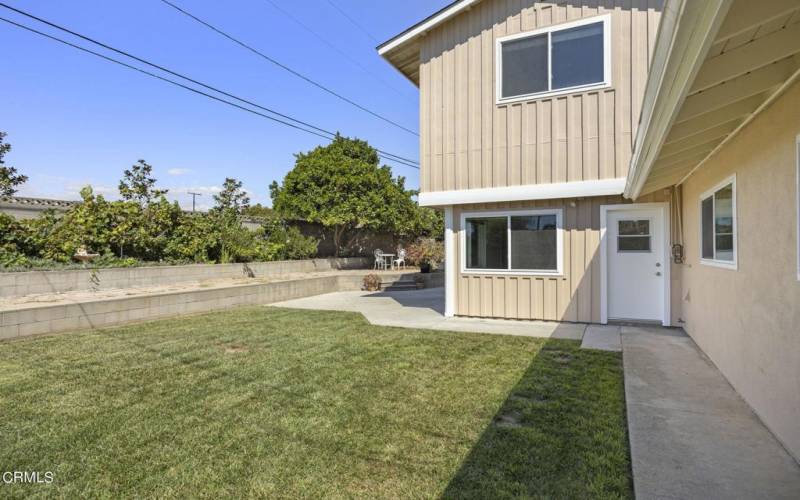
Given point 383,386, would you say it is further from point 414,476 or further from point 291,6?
point 291,6

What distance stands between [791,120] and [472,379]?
352cm

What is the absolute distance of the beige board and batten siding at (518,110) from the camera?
757 cm

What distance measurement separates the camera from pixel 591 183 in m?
7.77

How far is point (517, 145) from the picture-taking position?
8.39 meters

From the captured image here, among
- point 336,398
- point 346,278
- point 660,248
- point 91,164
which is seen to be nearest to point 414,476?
point 336,398

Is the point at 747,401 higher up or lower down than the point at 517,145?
lower down

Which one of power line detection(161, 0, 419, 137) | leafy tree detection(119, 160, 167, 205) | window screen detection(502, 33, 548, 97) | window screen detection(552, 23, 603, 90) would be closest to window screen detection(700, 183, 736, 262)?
window screen detection(552, 23, 603, 90)

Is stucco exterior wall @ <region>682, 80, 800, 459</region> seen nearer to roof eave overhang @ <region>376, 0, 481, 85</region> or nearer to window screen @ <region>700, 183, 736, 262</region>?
window screen @ <region>700, 183, 736, 262</region>

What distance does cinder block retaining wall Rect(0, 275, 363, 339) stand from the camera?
7.01 meters

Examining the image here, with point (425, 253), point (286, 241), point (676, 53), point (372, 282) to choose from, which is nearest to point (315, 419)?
point (676, 53)

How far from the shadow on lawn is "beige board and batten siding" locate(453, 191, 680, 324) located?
318 cm

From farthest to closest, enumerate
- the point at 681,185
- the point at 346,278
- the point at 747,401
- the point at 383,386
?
the point at 346,278 < the point at 681,185 < the point at 383,386 < the point at 747,401

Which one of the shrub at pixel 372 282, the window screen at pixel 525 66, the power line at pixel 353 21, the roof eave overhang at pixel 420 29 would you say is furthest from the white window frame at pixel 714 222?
the power line at pixel 353 21

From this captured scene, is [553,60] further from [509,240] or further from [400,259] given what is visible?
[400,259]
